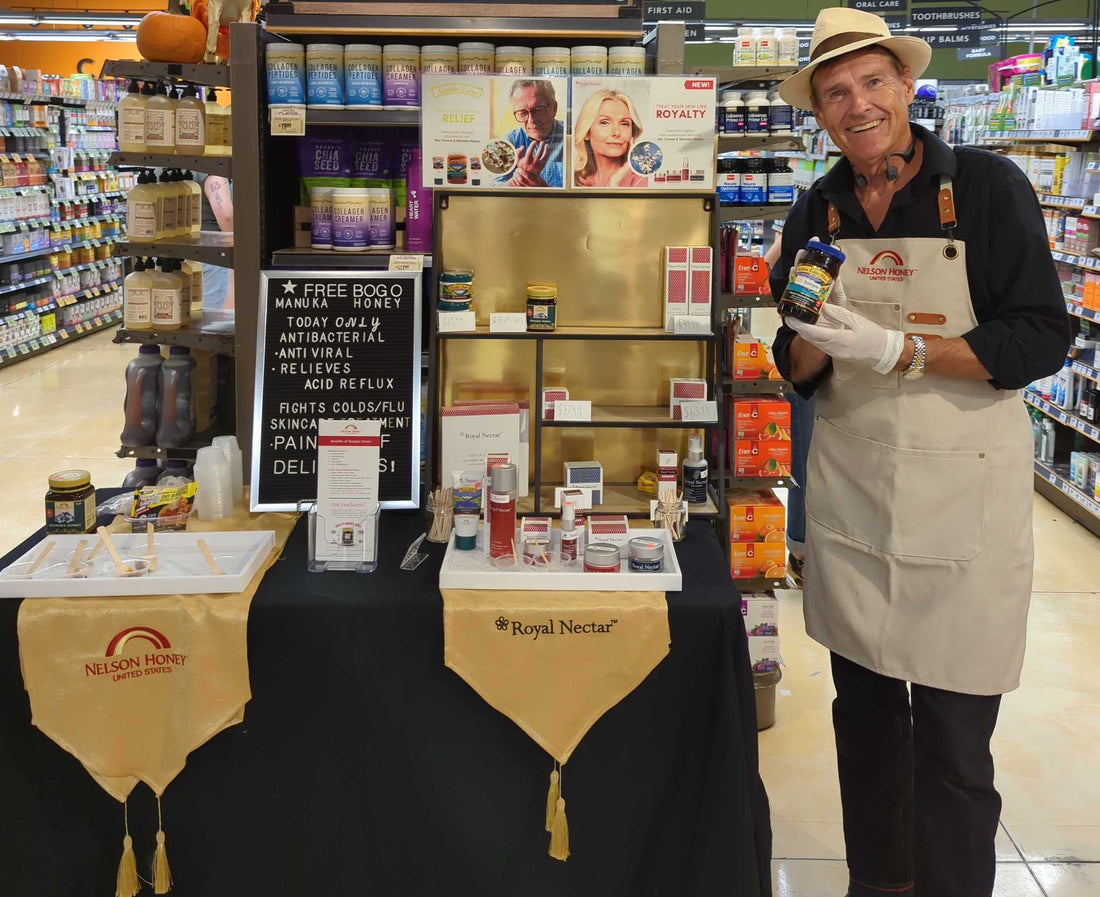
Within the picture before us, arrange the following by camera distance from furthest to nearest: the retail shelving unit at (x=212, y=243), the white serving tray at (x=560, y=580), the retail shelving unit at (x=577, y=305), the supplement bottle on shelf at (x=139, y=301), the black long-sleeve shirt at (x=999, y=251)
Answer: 1. the supplement bottle on shelf at (x=139, y=301)
2. the retail shelving unit at (x=212, y=243)
3. the retail shelving unit at (x=577, y=305)
4. the white serving tray at (x=560, y=580)
5. the black long-sleeve shirt at (x=999, y=251)

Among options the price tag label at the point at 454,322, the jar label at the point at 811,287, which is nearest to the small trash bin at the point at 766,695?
the price tag label at the point at 454,322

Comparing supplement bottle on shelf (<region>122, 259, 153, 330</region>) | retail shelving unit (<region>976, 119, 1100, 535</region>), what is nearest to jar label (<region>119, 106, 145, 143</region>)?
supplement bottle on shelf (<region>122, 259, 153, 330</region>)

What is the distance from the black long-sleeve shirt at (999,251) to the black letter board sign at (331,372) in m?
1.28

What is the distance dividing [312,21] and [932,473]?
232 centimetres

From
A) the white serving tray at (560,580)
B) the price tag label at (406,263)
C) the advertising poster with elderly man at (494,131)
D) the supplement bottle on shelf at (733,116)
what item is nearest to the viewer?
the white serving tray at (560,580)

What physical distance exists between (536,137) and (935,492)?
4.39ft

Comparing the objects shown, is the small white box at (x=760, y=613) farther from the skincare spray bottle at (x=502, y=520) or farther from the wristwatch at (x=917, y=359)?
the wristwatch at (x=917, y=359)

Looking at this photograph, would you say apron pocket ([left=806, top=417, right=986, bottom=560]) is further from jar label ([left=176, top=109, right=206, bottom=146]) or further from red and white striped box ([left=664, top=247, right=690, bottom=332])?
jar label ([left=176, top=109, right=206, bottom=146])

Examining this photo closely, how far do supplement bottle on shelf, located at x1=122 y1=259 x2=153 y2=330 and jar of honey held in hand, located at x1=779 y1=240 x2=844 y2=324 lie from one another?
2.51 m

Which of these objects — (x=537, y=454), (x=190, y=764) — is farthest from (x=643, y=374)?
(x=190, y=764)

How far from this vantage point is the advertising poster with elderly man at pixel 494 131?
2873 mm

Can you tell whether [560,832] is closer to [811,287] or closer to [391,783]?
[391,783]

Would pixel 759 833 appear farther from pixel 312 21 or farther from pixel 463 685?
pixel 312 21

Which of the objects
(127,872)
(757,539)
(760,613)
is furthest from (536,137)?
(127,872)
